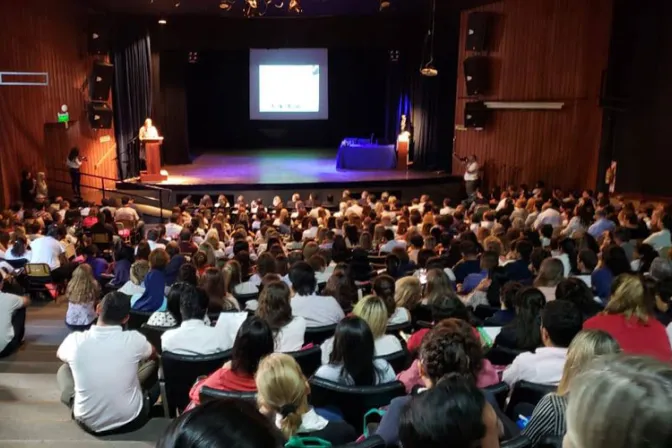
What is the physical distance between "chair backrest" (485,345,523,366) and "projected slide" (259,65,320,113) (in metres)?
17.3

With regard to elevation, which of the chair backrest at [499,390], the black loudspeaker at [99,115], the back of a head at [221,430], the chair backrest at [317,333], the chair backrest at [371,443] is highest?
the black loudspeaker at [99,115]

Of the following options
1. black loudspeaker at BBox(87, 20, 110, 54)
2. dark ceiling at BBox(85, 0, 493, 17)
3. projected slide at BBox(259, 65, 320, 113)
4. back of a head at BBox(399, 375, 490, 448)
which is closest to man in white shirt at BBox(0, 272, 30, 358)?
back of a head at BBox(399, 375, 490, 448)

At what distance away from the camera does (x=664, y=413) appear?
3.09 feet

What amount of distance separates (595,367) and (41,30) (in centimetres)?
1441

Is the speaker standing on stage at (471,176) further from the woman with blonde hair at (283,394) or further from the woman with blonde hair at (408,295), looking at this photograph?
the woman with blonde hair at (283,394)

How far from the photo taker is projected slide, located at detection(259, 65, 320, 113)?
20266 mm

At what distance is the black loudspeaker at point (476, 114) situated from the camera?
52.7ft

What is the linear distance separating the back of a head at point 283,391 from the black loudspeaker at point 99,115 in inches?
550

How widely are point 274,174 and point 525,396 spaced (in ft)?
46.1

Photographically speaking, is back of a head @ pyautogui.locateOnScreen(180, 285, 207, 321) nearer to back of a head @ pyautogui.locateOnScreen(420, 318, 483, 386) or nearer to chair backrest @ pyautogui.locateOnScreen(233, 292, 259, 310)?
chair backrest @ pyautogui.locateOnScreen(233, 292, 259, 310)

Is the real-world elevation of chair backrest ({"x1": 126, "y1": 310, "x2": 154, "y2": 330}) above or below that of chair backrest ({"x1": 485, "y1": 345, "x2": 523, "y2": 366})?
below

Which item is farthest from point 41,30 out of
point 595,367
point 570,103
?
point 595,367

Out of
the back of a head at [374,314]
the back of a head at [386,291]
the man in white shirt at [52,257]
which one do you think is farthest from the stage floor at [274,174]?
the back of a head at [374,314]

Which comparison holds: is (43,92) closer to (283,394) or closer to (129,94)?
(129,94)
